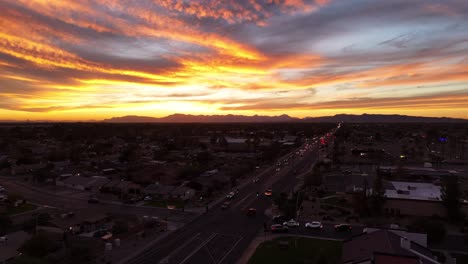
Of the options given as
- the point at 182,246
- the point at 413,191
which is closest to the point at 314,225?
the point at 182,246

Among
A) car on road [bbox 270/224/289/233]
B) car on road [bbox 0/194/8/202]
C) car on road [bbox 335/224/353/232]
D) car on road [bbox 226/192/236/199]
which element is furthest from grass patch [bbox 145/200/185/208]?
car on road [bbox 335/224/353/232]

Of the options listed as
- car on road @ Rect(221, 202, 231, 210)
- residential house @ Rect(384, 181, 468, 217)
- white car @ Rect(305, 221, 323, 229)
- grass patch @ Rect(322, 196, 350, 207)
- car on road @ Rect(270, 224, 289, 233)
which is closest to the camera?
car on road @ Rect(270, 224, 289, 233)

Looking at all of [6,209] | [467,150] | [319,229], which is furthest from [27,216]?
[467,150]

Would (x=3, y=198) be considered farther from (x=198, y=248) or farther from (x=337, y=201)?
(x=337, y=201)

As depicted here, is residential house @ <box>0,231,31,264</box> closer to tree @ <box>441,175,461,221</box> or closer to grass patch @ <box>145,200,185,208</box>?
grass patch @ <box>145,200,185,208</box>

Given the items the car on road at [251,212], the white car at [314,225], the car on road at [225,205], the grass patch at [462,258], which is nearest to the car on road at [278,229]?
the white car at [314,225]

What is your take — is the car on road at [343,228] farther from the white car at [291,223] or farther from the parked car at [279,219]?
the parked car at [279,219]
